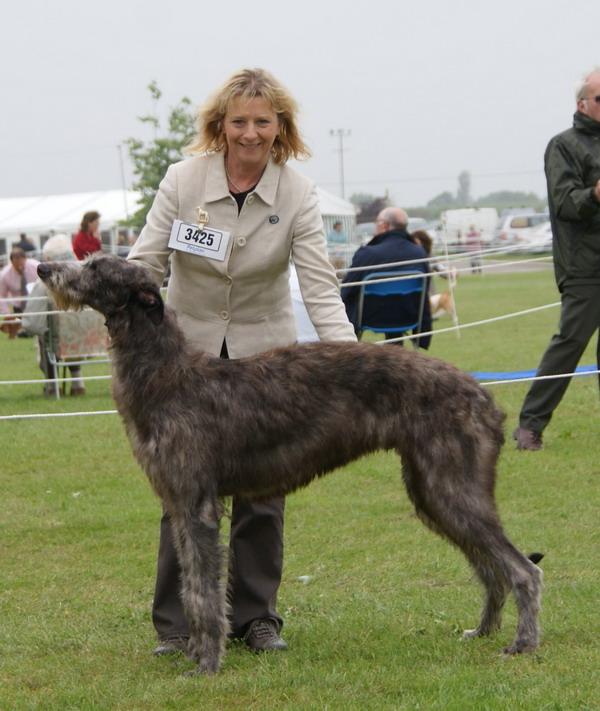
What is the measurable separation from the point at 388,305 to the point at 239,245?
696cm

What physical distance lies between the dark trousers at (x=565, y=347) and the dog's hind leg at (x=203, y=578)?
4.44 meters

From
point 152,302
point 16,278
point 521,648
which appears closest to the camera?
point 152,302

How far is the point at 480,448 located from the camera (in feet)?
14.4

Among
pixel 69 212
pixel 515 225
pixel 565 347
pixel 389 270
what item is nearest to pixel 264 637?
pixel 565 347

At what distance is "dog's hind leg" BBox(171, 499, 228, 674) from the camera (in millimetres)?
4215

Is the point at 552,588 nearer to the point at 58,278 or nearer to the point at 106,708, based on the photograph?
the point at 106,708

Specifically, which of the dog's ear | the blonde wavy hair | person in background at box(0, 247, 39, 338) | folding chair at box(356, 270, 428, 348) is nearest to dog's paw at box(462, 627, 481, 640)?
the dog's ear

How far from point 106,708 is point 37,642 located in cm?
98

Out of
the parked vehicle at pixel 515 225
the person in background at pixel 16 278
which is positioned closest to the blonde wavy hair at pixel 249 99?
the person in background at pixel 16 278

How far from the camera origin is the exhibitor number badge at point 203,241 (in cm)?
450

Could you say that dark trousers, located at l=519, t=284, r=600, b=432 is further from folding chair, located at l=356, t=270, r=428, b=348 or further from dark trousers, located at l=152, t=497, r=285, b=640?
dark trousers, located at l=152, t=497, r=285, b=640

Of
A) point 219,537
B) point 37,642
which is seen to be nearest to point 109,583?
point 37,642

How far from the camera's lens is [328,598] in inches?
210

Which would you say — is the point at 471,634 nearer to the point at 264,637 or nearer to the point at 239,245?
the point at 264,637
